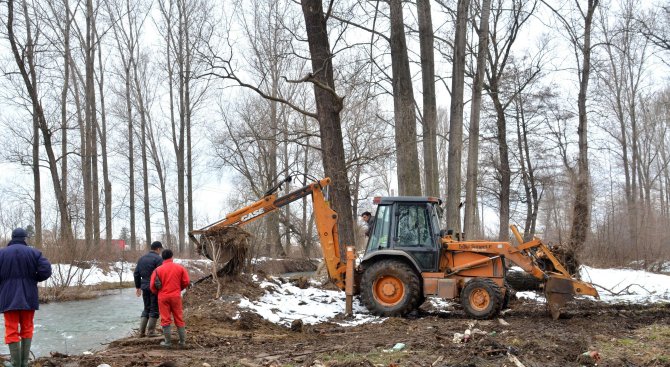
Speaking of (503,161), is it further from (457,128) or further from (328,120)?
(328,120)

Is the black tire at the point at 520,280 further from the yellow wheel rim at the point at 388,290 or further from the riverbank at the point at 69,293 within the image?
the riverbank at the point at 69,293

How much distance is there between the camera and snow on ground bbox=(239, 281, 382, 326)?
11.7 metres

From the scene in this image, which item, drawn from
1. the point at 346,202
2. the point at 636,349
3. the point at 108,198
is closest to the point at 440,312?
the point at 346,202

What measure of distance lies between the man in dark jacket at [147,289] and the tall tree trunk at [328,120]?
585cm

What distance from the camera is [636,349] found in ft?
24.8

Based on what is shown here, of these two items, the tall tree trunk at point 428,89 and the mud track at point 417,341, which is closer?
the mud track at point 417,341

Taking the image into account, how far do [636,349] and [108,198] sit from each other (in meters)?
32.0

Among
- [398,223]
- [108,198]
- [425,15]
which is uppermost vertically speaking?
[425,15]

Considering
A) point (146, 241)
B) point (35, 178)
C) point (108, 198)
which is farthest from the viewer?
point (146, 241)

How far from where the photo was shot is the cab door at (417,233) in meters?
11.9

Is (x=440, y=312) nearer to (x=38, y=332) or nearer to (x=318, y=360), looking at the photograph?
(x=318, y=360)

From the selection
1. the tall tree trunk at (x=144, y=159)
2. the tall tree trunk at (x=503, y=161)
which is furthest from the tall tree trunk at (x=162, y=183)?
the tall tree trunk at (x=503, y=161)

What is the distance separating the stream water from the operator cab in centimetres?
523

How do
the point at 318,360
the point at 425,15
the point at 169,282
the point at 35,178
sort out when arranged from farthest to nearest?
the point at 35,178, the point at 425,15, the point at 169,282, the point at 318,360
